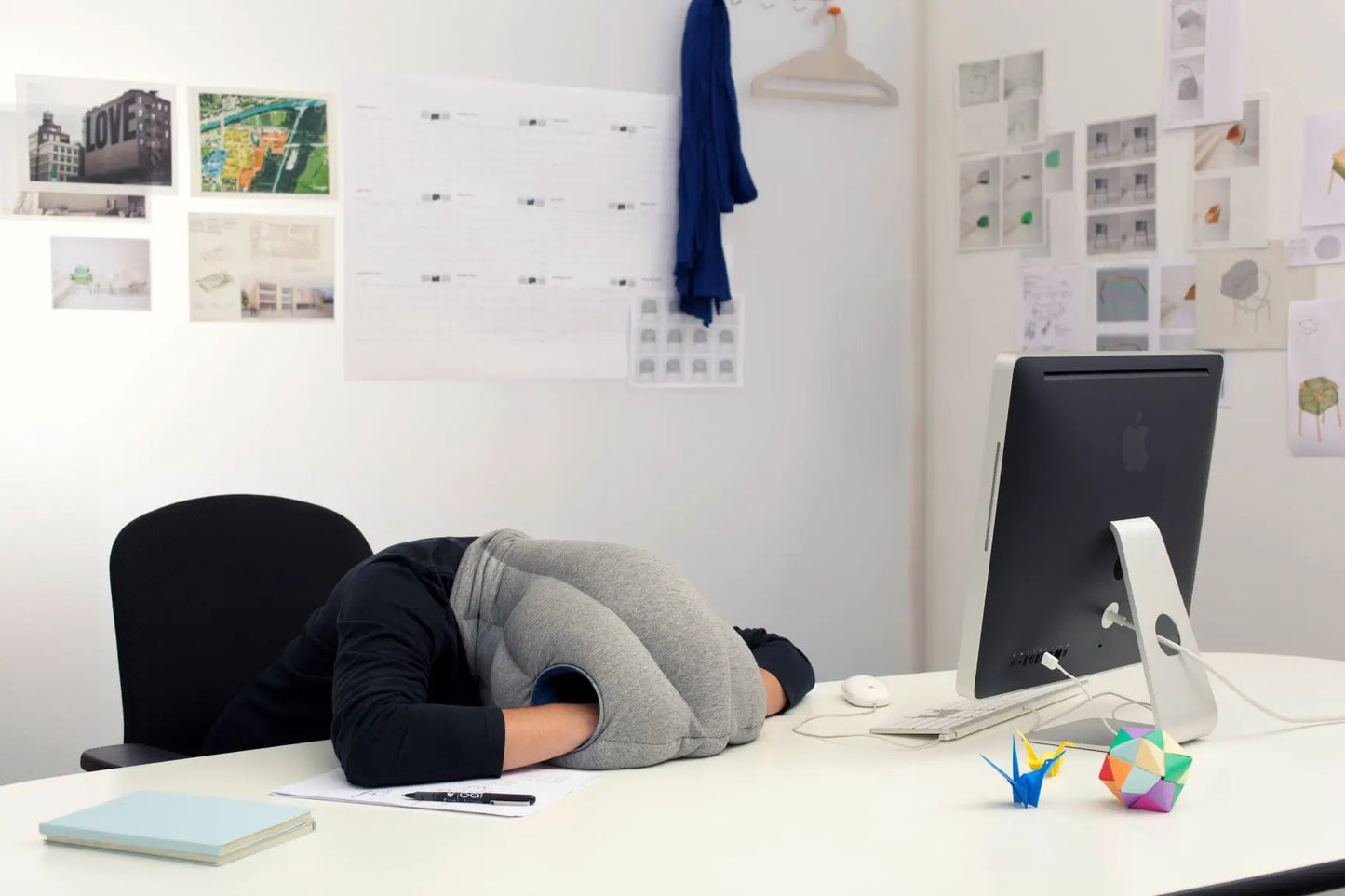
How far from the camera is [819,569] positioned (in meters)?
3.71

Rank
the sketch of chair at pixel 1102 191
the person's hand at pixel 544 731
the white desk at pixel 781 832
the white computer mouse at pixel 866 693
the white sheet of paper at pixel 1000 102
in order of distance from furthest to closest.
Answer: the white sheet of paper at pixel 1000 102
the sketch of chair at pixel 1102 191
the white computer mouse at pixel 866 693
the person's hand at pixel 544 731
the white desk at pixel 781 832

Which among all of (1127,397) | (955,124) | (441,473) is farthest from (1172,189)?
(441,473)

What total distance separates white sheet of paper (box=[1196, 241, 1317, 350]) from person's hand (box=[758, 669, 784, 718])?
5.16ft

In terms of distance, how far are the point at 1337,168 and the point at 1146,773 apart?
178 centimetres

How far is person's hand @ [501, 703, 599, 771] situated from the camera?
1.57 m

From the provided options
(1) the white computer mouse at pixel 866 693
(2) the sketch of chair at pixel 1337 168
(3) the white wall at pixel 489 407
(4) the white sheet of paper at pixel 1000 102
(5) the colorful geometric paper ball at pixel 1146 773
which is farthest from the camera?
(4) the white sheet of paper at pixel 1000 102

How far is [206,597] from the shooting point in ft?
7.11

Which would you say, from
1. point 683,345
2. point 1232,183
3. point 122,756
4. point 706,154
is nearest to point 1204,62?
point 1232,183

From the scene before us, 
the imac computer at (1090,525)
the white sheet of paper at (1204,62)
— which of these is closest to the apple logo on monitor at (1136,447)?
the imac computer at (1090,525)

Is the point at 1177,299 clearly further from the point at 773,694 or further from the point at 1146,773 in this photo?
the point at 1146,773

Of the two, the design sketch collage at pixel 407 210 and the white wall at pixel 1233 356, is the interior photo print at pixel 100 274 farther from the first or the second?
the white wall at pixel 1233 356

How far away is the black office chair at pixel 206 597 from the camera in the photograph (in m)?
2.10

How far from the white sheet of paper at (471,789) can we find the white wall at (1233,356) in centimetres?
188

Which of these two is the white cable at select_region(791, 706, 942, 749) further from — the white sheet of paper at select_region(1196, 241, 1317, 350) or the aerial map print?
the aerial map print
